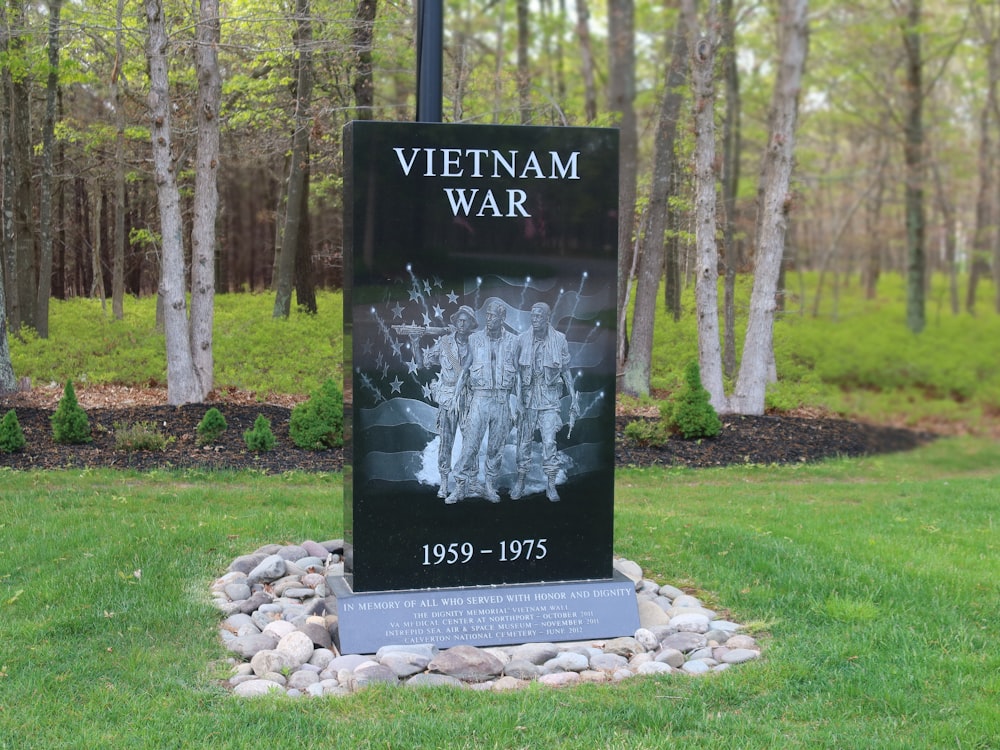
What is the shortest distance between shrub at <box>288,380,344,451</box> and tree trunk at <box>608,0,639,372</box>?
14.8 feet

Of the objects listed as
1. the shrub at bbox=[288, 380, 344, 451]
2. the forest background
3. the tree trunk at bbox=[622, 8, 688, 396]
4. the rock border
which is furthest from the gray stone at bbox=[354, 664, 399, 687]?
the tree trunk at bbox=[622, 8, 688, 396]

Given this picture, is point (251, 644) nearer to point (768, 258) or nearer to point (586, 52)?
point (768, 258)

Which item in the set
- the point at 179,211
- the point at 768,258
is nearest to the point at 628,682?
the point at 179,211

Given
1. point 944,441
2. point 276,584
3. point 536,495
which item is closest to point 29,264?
point 276,584

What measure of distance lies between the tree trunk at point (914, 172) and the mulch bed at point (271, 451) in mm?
4348

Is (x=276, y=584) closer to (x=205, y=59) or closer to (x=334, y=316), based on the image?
(x=205, y=59)

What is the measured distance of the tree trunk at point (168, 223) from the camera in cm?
1231

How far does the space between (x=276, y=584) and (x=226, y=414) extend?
23.5 ft

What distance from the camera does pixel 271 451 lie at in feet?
37.8

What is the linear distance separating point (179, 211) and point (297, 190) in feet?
17.7

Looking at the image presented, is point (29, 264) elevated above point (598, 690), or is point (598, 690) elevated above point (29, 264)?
point (29, 264)

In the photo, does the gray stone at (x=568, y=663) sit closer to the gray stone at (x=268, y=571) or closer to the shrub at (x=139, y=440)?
the gray stone at (x=268, y=571)

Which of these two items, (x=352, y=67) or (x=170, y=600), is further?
(x=352, y=67)

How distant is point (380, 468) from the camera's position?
5.25m
